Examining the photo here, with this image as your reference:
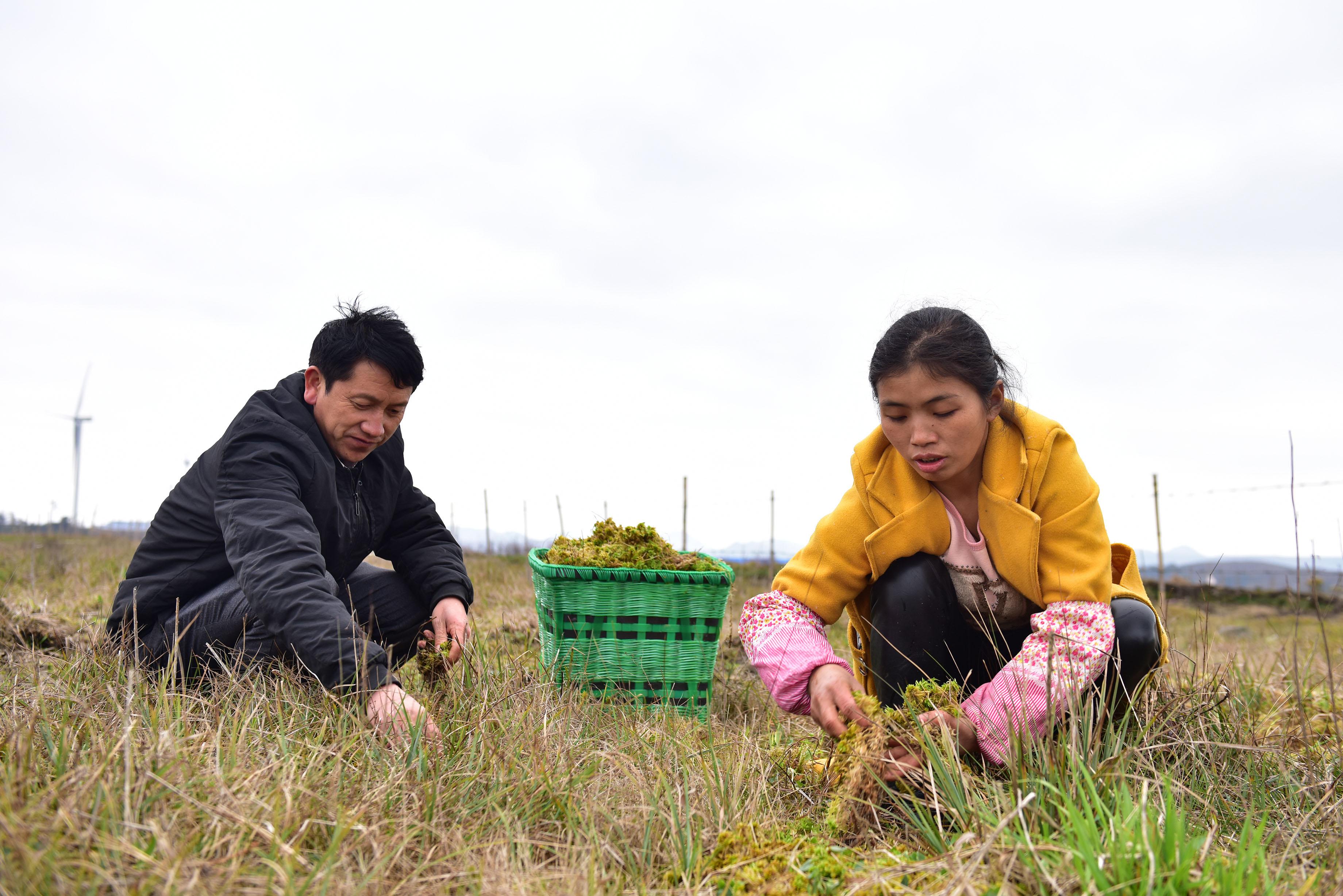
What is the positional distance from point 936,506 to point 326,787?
1570 millimetres

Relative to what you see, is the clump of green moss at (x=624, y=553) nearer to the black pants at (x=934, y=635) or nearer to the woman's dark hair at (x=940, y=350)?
the black pants at (x=934, y=635)

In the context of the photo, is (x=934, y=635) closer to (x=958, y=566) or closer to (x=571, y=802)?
(x=958, y=566)

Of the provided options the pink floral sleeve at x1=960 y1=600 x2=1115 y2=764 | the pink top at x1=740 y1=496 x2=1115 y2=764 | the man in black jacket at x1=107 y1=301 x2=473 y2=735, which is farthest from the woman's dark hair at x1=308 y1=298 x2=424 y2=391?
the pink floral sleeve at x1=960 y1=600 x2=1115 y2=764

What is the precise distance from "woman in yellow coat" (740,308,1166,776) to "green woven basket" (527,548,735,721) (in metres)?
0.69

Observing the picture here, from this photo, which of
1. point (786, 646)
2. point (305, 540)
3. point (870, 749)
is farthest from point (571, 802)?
point (305, 540)

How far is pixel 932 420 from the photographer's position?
7.22 ft

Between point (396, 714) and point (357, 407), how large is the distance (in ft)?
3.50

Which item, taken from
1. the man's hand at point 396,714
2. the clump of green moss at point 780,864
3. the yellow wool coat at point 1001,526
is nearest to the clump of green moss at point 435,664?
the man's hand at point 396,714

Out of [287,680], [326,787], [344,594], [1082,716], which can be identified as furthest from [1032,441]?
[344,594]

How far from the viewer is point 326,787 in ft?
5.46

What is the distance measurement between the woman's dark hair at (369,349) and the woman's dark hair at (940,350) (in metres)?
1.36

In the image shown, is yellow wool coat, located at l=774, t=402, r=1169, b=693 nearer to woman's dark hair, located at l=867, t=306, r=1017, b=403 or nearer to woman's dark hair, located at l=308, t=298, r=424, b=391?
woman's dark hair, located at l=867, t=306, r=1017, b=403

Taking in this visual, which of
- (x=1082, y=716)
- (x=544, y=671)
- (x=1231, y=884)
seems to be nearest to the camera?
(x=1231, y=884)

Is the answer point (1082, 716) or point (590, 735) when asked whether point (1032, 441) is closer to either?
point (1082, 716)
